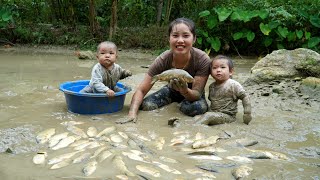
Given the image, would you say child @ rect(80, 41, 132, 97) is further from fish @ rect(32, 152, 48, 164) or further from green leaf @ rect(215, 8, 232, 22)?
green leaf @ rect(215, 8, 232, 22)

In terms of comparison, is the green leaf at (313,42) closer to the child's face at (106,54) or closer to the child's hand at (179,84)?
the child's hand at (179,84)

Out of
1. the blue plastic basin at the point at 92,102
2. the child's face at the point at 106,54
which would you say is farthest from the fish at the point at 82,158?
the child's face at the point at 106,54

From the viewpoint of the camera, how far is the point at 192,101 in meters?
4.78

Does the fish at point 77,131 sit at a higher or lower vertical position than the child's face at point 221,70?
lower

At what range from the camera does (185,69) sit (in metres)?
4.88

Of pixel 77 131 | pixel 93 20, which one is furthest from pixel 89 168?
pixel 93 20

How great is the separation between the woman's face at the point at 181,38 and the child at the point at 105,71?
74 centimetres

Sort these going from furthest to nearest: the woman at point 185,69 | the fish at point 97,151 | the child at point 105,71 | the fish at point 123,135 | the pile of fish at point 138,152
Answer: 1. the child at point 105,71
2. the woman at point 185,69
3. the fish at point 123,135
4. the fish at point 97,151
5. the pile of fish at point 138,152

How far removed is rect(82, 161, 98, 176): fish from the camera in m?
2.88

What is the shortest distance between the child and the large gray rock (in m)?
2.44

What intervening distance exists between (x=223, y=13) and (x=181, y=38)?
239 inches

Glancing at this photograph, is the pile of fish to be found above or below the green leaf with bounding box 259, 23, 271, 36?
below

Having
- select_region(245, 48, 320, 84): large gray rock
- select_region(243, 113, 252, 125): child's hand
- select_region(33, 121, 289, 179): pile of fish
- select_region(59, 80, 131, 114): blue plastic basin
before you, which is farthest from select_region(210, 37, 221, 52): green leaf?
select_region(33, 121, 289, 179): pile of fish

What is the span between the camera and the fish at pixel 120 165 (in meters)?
2.88
